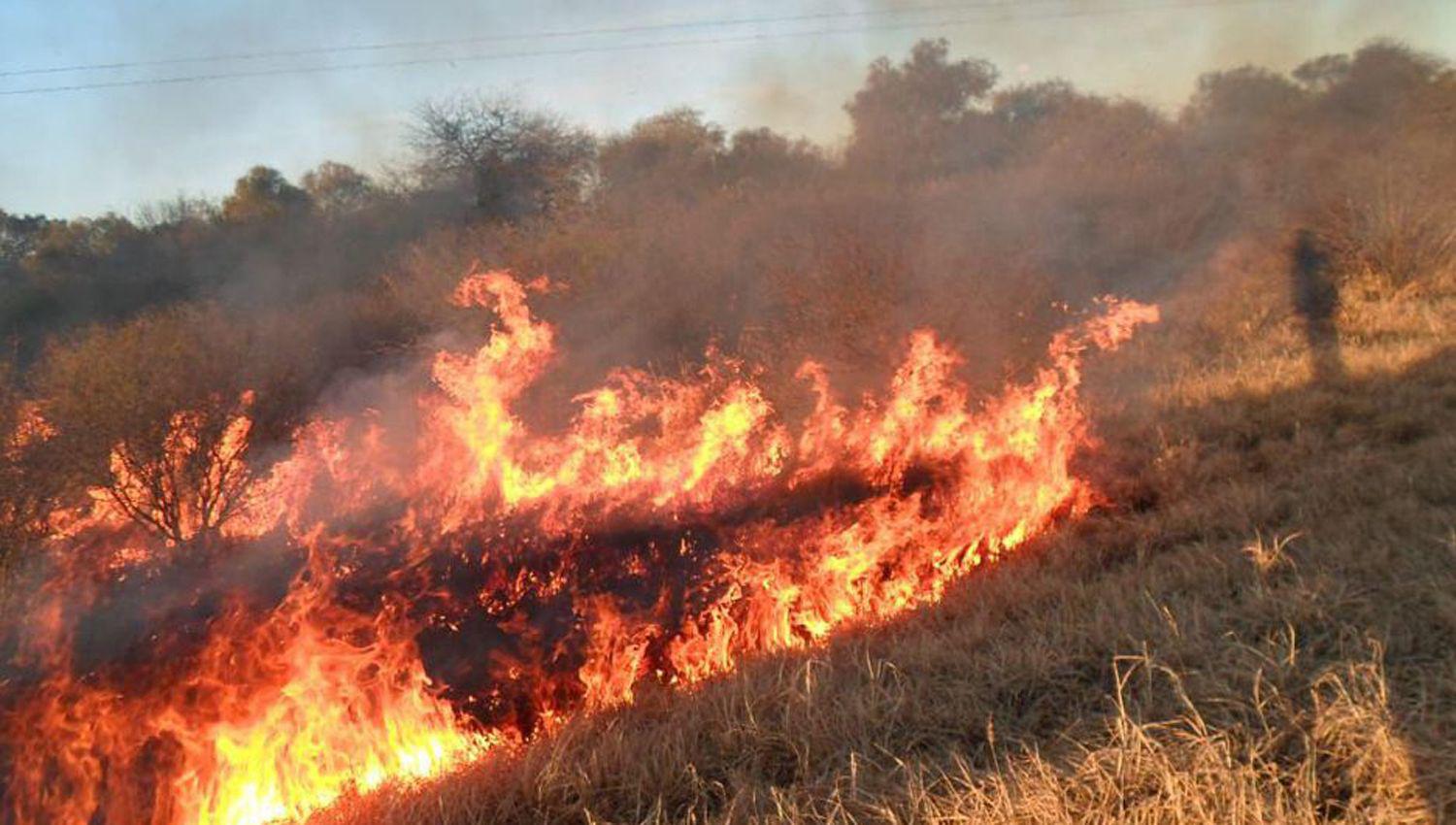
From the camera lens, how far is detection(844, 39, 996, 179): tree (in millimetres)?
21141

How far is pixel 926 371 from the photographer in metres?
7.70

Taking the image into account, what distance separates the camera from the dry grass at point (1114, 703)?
265 centimetres

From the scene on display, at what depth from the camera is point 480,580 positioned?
5.16 meters

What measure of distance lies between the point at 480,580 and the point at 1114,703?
3.21m

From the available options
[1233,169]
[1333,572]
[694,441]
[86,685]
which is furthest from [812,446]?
[1233,169]

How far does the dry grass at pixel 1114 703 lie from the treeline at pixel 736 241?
4.16 m

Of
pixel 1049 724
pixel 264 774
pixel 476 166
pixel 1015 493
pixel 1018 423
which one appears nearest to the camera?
pixel 1049 724

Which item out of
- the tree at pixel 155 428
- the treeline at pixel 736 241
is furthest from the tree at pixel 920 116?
the tree at pixel 155 428

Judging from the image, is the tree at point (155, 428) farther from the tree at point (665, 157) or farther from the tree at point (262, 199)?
the tree at point (262, 199)

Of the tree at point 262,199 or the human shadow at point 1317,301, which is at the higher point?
the tree at point 262,199

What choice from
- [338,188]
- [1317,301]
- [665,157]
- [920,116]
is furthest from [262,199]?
[1317,301]

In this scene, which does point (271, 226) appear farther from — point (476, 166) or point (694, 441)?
point (694, 441)

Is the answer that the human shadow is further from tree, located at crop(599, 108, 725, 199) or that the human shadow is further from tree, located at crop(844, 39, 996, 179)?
tree, located at crop(599, 108, 725, 199)

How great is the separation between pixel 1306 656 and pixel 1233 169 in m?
15.1
